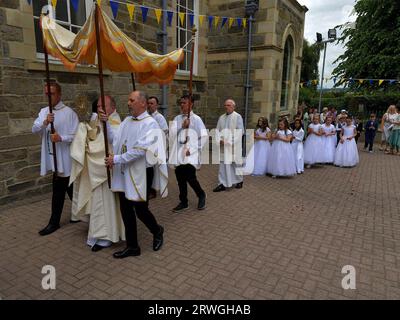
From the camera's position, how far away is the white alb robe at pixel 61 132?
13.8ft

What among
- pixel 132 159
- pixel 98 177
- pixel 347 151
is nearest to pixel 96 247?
pixel 98 177

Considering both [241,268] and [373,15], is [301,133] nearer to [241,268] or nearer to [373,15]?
[241,268]

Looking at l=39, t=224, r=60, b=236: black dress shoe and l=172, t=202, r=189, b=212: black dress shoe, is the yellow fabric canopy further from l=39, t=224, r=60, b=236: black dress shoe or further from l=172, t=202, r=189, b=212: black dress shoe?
l=172, t=202, r=189, b=212: black dress shoe

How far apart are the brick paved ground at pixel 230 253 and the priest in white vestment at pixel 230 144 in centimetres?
57

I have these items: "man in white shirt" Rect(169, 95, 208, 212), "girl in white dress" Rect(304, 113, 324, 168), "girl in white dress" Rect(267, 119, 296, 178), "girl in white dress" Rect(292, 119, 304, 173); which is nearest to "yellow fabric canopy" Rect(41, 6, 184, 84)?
"man in white shirt" Rect(169, 95, 208, 212)

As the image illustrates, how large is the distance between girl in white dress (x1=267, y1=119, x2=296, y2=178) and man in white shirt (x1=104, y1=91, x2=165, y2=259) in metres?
4.91

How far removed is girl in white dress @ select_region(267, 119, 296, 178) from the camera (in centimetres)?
778

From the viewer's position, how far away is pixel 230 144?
6434mm

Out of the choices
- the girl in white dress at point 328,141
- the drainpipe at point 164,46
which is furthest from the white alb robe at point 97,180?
the girl in white dress at point 328,141

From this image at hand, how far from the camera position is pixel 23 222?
4.71m

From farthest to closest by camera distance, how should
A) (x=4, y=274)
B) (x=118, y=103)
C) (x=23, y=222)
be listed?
(x=118, y=103), (x=23, y=222), (x=4, y=274)

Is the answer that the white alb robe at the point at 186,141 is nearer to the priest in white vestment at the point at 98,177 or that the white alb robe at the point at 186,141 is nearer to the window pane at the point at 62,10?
the priest in white vestment at the point at 98,177
